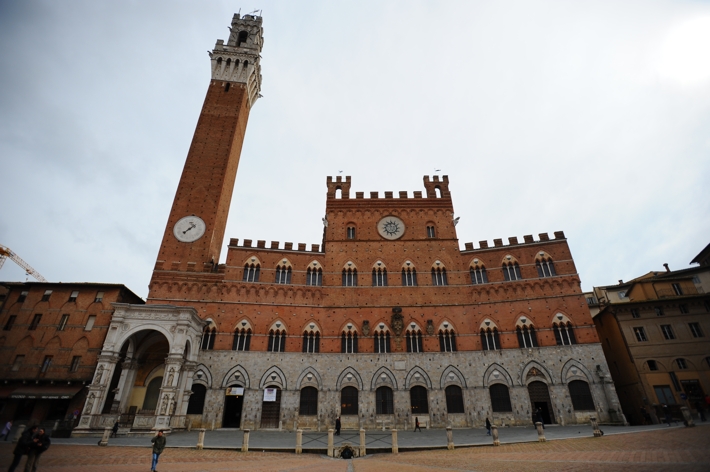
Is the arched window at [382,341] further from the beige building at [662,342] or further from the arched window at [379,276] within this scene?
the beige building at [662,342]

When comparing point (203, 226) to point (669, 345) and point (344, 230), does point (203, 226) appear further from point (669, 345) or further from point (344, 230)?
point (669, 345)

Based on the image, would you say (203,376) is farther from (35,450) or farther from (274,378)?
(35,450)

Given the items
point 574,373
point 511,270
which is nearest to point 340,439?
point 574,373

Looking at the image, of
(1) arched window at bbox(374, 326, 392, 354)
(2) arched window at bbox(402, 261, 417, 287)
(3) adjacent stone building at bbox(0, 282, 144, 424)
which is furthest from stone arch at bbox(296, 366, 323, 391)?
(3) adjacent stone building at bbox(0, 282, 144, 424)

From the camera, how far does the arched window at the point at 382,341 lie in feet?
89.8

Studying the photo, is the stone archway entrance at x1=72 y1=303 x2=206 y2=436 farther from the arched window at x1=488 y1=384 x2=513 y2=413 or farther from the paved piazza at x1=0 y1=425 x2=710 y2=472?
the arched window at x1=488 y1=384 x2=513 y2=413

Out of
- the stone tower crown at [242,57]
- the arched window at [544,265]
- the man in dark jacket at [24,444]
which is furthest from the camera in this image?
the stone tower crown at [242,57]

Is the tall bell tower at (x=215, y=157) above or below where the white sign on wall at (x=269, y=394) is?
above

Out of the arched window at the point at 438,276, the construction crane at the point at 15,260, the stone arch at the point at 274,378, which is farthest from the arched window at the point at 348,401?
the construction crane at the point at 15,260

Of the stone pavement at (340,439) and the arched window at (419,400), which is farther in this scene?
the arched window at (419,400)

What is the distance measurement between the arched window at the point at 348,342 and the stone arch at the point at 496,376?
408 inches

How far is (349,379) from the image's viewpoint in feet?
86.6

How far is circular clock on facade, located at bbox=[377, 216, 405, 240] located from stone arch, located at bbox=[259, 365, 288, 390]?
14815 millimetres

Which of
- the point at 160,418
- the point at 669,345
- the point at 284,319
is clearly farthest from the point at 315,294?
the point at 669,345
